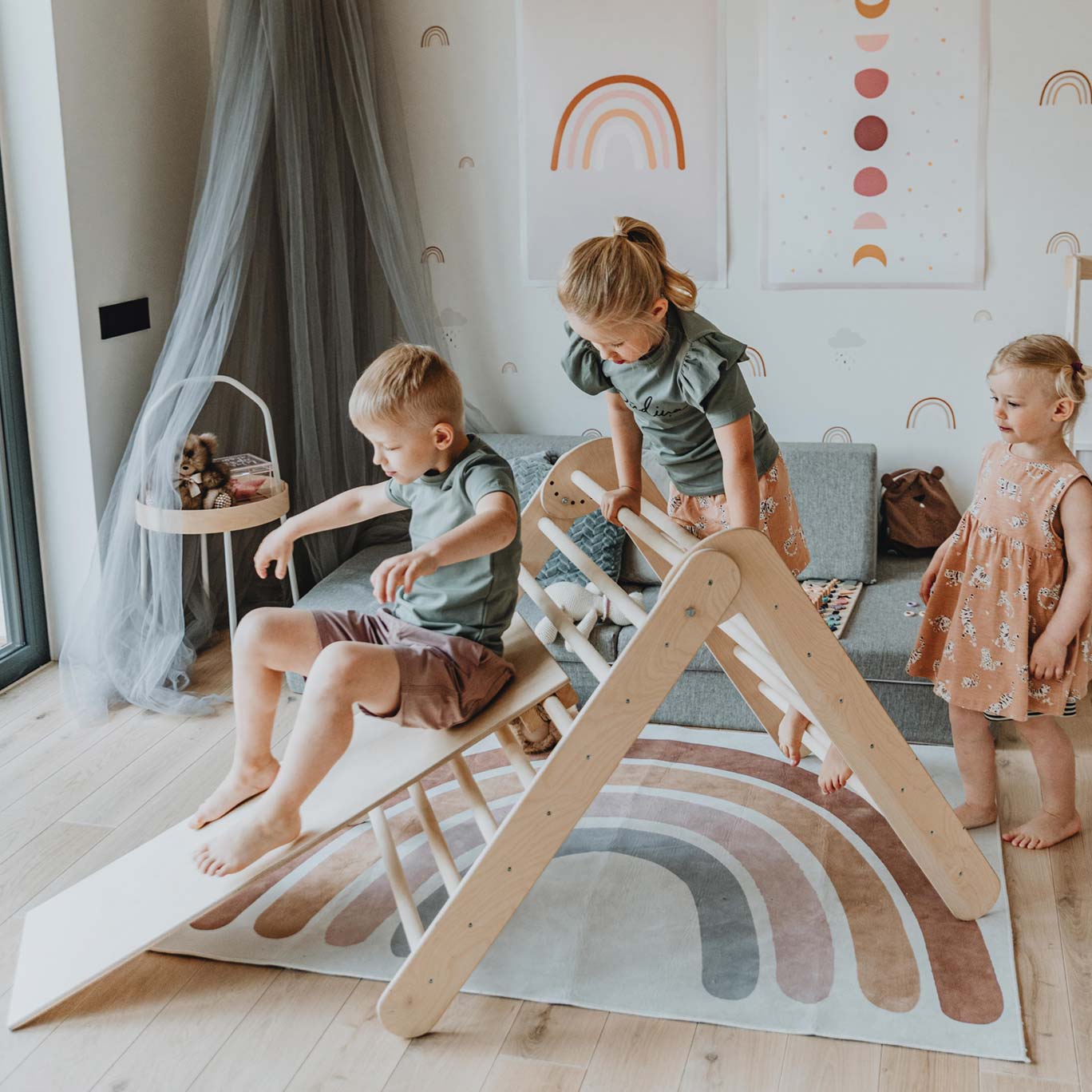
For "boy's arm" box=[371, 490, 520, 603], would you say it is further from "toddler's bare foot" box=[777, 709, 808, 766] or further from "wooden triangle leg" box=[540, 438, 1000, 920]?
"toddler's bare foot" box=[777, 709, 808, 766]

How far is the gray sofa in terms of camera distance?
2.76 meters

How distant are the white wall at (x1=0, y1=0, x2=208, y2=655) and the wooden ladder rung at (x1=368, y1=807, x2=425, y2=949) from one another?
1431 millimetres

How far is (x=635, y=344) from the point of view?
2027 millimetres

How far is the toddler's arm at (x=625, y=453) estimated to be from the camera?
2316mm

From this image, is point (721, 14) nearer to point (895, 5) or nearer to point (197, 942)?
point (895, 5)

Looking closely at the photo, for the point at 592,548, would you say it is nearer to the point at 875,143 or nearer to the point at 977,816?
the point at 977,816

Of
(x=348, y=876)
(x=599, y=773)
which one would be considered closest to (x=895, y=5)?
(x=599, y=773)

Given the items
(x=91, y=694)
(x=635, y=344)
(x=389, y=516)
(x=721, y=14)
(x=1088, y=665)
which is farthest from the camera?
(x=389, y=516)

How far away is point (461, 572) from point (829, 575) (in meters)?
1.34

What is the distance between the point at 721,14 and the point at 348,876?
2.33 metres

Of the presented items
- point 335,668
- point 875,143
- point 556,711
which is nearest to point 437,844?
point 556,711

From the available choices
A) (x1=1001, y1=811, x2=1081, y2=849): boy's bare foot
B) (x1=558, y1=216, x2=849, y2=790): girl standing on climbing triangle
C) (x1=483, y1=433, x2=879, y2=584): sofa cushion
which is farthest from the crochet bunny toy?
(x1=1001, y1=811, x2=1081, y2=849): boy's bare foot

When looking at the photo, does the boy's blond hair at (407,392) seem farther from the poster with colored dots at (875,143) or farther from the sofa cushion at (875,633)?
the poster with colored dots at (875,143)

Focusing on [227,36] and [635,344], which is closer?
[635,344]
